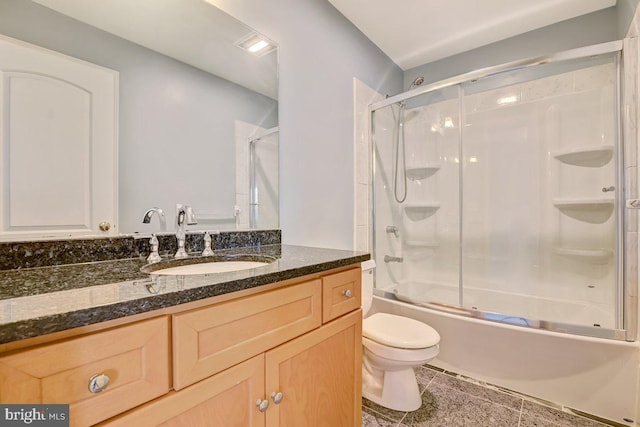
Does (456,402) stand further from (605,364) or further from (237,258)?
(237,258)

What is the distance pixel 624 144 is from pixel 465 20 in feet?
4.38

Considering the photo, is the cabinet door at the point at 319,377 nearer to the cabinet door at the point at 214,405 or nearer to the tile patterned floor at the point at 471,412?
the cabinet door at the point at 214,405

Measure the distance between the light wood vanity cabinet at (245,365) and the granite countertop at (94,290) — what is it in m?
0.04

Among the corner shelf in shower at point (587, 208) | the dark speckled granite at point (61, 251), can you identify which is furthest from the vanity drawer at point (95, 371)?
the corner shelf in shower at point (587, 208)

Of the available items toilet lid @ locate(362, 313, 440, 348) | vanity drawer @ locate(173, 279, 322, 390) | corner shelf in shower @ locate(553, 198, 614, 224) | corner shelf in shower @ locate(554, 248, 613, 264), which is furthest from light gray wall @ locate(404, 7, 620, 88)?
vanity drawer @ locate(173, 279, 322, 390)

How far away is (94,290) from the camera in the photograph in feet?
2.02

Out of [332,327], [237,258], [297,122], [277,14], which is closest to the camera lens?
[332,327]

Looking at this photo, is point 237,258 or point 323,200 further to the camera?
point 323,200

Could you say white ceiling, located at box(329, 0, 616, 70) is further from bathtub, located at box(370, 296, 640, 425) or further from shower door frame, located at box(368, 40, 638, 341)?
bathtub, located at box(370, 296, 640, 425)

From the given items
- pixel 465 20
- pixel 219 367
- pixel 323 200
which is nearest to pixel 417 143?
pixel 465 20

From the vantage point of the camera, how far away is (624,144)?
152cm

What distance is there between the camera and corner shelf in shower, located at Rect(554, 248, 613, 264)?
193 centimetres

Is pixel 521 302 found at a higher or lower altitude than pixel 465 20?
lower

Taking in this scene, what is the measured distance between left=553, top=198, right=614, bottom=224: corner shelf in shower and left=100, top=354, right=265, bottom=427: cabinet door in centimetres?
245
